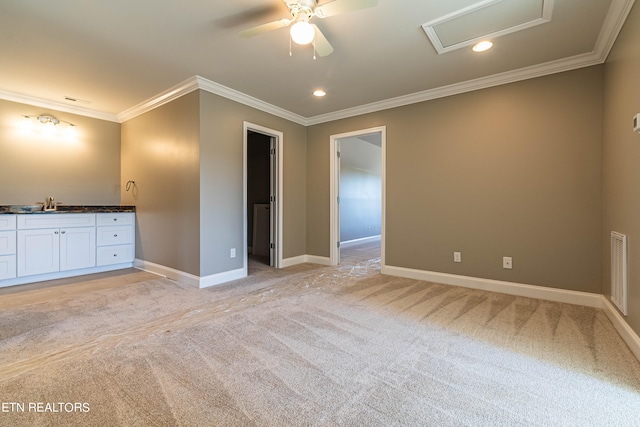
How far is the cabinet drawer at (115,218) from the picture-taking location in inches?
159

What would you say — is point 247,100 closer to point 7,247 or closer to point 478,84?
point 478,84

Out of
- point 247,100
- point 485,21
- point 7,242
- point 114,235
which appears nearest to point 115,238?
point 114,235

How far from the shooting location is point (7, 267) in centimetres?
328

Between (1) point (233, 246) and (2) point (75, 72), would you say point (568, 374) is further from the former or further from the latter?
(2) point (75, 72)

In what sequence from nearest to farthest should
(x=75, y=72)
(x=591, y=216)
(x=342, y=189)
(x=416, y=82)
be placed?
1. (x=591, y=216)
2. (x=75, y=72)
3. (x=416, y=82)
4. (x=342, y=189)

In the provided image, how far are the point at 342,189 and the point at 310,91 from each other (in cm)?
362

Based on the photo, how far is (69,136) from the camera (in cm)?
418

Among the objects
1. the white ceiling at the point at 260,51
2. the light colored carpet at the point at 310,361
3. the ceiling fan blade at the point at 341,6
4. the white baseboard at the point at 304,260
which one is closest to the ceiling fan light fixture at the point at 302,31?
the ceiling fan blade at the point at 341,6

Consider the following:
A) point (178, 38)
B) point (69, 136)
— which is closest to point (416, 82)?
point (178, 38)

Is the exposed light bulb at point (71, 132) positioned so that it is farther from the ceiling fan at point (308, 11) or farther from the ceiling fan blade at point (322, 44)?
the ceiling fan blade at point (322, 44)

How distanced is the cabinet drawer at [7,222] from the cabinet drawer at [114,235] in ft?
2.75

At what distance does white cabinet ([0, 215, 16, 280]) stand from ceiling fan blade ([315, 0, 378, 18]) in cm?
419

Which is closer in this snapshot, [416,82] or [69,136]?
[416,82]

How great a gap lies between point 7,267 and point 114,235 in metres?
1.12
